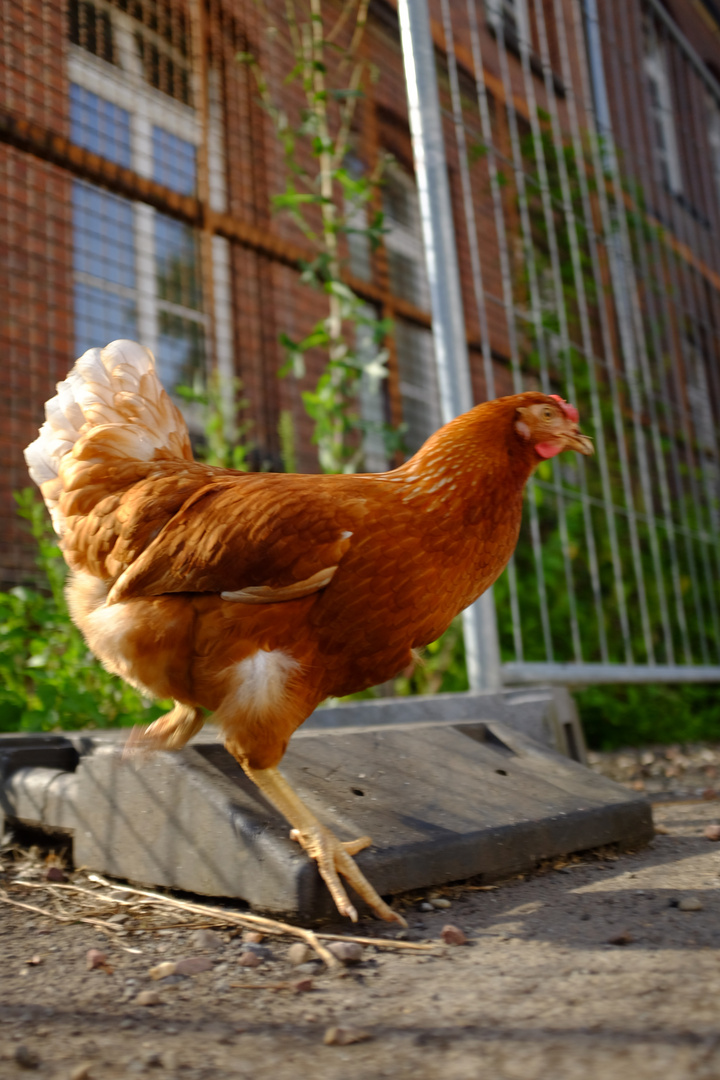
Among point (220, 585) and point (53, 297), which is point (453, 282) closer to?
point (220, 585)

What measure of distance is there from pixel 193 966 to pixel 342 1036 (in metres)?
0.43

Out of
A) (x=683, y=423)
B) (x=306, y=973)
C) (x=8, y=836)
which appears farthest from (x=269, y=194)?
(x=306, y=973)

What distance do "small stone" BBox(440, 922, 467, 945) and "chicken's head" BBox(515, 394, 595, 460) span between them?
1.08 m

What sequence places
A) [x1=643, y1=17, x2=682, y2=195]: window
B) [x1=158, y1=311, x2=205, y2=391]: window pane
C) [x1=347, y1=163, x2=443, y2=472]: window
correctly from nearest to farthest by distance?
[x1=158, y1=311, x2=205, y2=391]: window pane < [x1=347, y1=163, x2=443, y2=472]: window < [x1=643, y1=17, x2=682, y2=195]: window

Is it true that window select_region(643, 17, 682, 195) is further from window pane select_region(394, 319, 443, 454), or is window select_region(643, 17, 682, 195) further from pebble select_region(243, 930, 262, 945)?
pebble select_region(243, 930, 262, 945)

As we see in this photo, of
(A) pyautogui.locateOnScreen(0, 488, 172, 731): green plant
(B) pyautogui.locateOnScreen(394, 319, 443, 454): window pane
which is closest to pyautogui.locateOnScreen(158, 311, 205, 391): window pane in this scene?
(B) pyautogui.locateOnScreen(394, 319, 443, 454): window pane

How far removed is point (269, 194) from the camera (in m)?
6.28

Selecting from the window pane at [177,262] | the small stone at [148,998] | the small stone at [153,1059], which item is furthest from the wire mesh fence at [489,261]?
the small stone at [153,1059]

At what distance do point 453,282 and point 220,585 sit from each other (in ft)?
6.84

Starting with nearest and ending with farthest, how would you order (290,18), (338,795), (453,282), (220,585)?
(220,585) → (338,795) → (453,282) → (290,18)

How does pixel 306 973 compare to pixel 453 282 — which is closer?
pixel 306 973

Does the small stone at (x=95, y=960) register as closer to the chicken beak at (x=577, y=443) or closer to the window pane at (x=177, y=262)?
the chicken beak at (x=577, y=443)

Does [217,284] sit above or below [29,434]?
above

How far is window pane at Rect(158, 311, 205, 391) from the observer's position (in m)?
5.25
